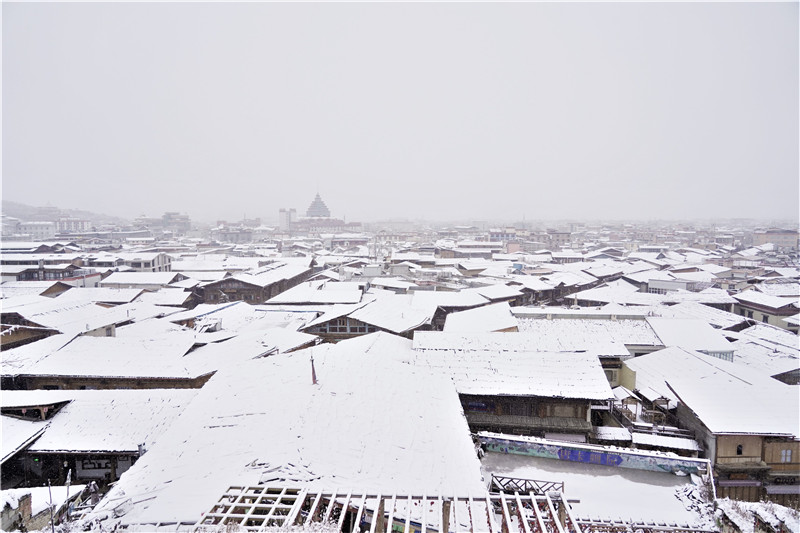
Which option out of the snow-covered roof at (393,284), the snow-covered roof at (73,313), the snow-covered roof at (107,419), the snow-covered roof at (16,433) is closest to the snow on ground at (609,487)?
the snow-covered roof at (107,419)

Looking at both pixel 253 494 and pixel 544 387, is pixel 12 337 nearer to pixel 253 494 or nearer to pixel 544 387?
pixel 253 494

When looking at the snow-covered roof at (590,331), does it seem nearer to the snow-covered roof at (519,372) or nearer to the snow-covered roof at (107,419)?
the snow-covered roof at (519,372)

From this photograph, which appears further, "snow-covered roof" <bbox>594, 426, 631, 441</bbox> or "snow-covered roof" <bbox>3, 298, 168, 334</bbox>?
"snow-covered roof" <bbox>3, 298, 168, 334</bbox>

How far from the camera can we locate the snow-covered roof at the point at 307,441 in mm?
8163

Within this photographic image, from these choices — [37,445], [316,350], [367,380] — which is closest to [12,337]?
[37,445]

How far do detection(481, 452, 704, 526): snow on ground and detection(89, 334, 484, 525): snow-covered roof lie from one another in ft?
6.41

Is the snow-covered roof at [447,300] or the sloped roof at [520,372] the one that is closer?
the sloped roof at [520,372]

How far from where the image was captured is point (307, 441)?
971cm

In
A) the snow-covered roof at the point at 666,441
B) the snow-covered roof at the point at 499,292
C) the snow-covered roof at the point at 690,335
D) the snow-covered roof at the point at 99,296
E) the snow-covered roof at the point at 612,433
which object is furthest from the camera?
the snow-covered roof at the point at 499,292

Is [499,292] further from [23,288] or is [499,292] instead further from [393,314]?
[23,288]

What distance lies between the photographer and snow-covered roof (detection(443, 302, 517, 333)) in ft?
74.3

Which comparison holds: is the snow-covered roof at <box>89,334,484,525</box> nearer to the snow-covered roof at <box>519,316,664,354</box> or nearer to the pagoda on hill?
the snow-covered roof at <box>519,316,664,354</box>

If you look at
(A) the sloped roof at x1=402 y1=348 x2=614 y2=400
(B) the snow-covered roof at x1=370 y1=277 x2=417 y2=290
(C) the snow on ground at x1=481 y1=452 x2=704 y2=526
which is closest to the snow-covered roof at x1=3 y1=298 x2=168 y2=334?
(B) the snow-covered roof at x1=370 y1=277 x2=417 y2=290

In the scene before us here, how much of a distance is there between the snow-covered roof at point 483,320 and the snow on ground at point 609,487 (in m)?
10.1
